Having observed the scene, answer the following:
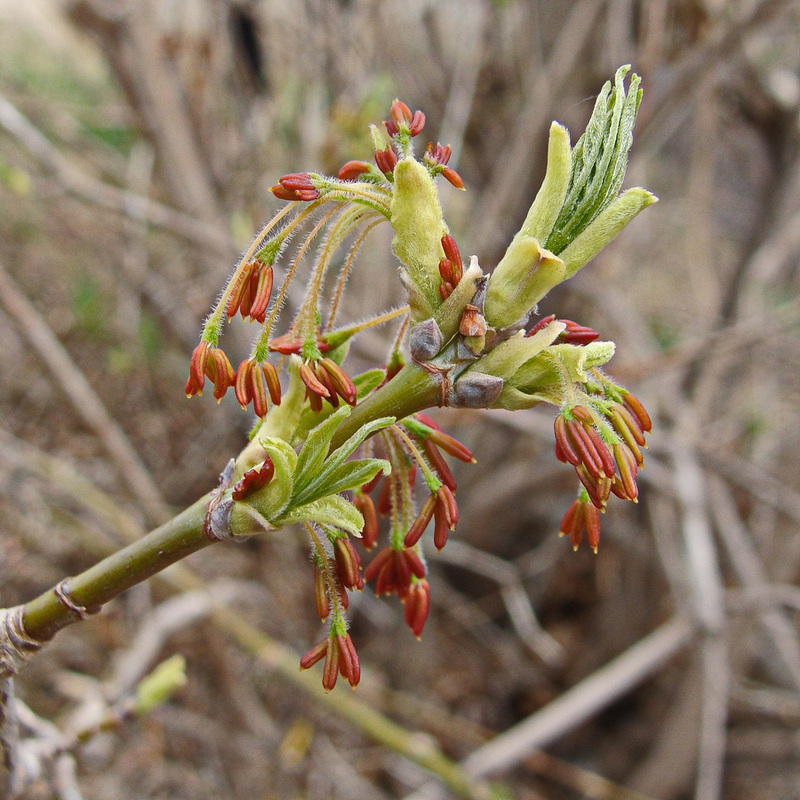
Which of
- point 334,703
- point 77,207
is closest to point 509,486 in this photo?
point 334,703

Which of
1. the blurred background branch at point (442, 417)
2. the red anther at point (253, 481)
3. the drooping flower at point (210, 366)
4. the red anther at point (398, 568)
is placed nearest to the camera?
the red anther at point (253, 481)

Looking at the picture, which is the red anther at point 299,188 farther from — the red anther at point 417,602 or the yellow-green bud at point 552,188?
the red anther at point 417,602

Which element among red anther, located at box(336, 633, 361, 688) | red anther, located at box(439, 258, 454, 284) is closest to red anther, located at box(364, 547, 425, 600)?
red anther, located at box(336, 633, 361, 688)

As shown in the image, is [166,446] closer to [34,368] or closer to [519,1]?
[34,368]

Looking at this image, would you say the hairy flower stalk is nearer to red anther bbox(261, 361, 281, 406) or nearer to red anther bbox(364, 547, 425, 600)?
red anther bbox(261, 361, 281, 406)

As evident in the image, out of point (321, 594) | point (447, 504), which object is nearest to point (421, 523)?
point (447, 504)

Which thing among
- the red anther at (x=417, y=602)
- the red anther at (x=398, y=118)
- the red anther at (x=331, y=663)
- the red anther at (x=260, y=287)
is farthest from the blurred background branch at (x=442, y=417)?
the red anther at (x=398, y=118)

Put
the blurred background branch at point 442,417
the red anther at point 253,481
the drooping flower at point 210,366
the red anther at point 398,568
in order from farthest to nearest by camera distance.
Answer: the blurred background branch at point 442,417, the red anther at point 398,568, the drooping flower at point 210,366, the red anther at point 253,481

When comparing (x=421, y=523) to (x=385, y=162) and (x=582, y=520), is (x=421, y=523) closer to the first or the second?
(x=582, y=520)
